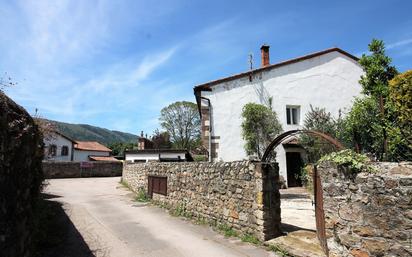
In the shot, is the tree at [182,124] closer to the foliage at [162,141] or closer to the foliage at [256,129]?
the foliage at [162,141]

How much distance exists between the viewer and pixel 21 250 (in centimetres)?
411

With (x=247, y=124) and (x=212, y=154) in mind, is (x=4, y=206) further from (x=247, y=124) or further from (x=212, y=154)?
(x=212, y=154)

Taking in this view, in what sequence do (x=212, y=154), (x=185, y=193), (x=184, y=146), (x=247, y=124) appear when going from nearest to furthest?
(x=185, y=193)
(x=247, y=124)
(x=212, y=154)
(x=184, y=146)

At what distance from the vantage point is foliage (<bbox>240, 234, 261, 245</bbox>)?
288 inches

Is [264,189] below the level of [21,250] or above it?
above

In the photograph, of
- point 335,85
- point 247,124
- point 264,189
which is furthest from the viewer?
point 335,85

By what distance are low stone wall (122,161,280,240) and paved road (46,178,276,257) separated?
1.68ft

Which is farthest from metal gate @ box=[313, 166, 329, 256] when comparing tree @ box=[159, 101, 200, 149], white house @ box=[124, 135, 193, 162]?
tree @ box=[159, 101, 200, 149]

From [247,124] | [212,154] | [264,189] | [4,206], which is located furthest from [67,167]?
[4,206]

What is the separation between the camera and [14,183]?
3.87 m

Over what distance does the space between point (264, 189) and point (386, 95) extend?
5.96 meters

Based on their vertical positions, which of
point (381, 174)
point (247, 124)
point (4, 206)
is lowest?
point (4, 206)

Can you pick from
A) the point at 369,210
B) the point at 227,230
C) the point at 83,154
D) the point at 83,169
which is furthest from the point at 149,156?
the point at 369,210

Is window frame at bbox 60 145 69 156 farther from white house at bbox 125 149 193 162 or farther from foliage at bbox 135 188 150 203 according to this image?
foliage at bbox 135 188 150 203
